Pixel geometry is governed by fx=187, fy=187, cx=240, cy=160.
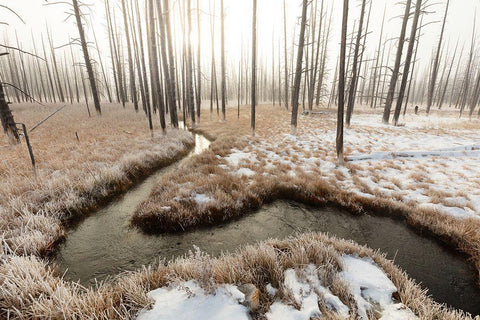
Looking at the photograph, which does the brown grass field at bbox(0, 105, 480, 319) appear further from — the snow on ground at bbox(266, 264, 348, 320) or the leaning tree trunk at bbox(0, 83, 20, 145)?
the leaning tree trunk at bbox(0, 83, 20, 145)

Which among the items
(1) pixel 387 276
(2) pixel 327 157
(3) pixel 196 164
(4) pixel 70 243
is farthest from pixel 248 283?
(2) pixel 327 157

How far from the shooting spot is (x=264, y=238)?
389 centimetres

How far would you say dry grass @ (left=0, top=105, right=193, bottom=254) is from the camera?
344 cm

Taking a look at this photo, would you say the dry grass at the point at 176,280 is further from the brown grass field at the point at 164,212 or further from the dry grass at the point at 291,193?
the dry grass at the point at 291,193

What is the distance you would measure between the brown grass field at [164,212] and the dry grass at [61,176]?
0.09 ft

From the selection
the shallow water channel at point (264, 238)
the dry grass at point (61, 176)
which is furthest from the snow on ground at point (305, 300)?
the dry grass at point (61, 176)

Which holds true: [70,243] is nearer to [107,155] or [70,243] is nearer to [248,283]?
[248,283]

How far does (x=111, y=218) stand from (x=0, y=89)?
7.53 meters

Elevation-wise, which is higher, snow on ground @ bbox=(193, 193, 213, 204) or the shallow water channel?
snow on ground @ bbox=(193, 193, 213, 204)

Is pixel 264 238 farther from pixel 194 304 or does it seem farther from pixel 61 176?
pixel 61 176

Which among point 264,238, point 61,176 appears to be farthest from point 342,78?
point 61,176

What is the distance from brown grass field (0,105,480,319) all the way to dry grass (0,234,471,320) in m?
0.01

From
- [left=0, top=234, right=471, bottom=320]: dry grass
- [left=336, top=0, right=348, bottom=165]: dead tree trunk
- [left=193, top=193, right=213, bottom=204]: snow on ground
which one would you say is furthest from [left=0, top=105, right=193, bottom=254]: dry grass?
[left=336, top=0, right=348, bottom=165]: dead tree trunk

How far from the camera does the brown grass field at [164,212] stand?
203cm
